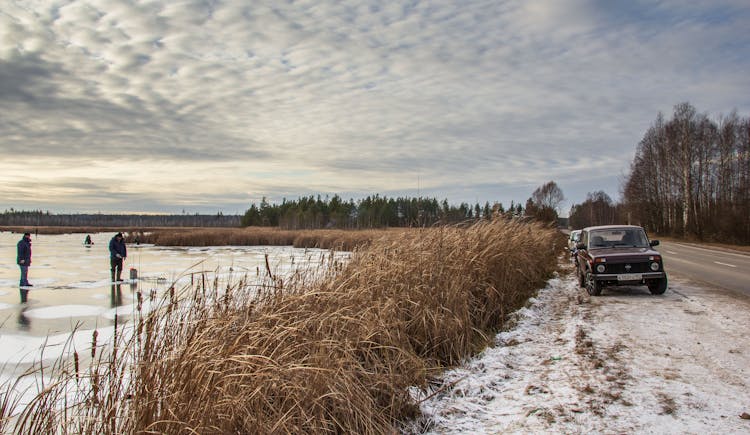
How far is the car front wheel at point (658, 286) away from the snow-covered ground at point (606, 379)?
7.53 ft

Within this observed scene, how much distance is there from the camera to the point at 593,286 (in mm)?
11008

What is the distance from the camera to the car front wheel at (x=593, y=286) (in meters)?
10.9

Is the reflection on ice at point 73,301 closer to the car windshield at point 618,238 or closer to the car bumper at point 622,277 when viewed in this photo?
the car bumper at point 622,277

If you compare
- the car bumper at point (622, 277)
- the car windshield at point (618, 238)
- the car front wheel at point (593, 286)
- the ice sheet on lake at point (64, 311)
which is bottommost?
the ice sheet on lake at point (64, 311)

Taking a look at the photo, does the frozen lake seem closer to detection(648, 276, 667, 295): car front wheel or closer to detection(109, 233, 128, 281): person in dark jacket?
detection(109, 233, 128, 281): person in dark jacket

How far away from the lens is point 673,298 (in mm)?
10266

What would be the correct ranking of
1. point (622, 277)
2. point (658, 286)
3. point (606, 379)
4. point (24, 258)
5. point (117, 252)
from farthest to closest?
point (117, 252)
point (24, 258)
point (658, 286)
point (622, 277)
point (606, 379)

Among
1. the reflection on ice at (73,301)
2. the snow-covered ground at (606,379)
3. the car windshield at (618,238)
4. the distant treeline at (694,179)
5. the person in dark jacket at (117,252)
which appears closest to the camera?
the snow-covered ground at (606,379)

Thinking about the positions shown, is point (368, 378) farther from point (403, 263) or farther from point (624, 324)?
point (624, 324)

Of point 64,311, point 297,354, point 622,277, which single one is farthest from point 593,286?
point 64,311

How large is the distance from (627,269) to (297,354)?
918cm

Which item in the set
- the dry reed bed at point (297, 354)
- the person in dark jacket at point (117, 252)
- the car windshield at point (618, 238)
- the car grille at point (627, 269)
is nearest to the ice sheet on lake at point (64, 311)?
the person in dark jacket at point (117, 252)

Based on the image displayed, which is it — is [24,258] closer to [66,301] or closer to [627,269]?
[66,301]

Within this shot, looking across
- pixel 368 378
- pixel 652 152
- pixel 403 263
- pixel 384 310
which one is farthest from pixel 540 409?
pixel 652 152
